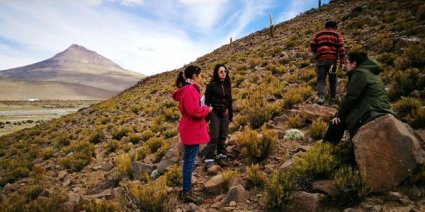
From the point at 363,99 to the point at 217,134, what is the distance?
2.79 metres

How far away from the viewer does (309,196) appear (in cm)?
421

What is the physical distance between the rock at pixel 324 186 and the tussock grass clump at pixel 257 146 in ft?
5.26

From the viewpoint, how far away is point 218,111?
6.23 metres

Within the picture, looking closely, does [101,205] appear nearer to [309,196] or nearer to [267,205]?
[267,205]

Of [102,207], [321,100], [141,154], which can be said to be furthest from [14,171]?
[321,100]

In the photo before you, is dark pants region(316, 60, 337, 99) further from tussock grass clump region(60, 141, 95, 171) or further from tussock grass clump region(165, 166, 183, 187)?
tussock grass clump region(60, 141, 95, 171)

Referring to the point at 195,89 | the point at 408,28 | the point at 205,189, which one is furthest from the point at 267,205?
the point at 408,28

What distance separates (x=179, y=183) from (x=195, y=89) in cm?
206

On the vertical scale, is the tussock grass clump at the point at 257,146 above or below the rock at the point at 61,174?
above

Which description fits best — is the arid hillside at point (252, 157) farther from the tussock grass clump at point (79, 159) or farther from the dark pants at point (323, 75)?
the dark pants at point (323, 75)

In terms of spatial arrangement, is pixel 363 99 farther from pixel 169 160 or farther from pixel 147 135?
pixel 147 135

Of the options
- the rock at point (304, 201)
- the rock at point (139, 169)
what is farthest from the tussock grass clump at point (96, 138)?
the rock at point (304, 201)

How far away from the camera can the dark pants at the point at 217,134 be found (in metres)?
6.21

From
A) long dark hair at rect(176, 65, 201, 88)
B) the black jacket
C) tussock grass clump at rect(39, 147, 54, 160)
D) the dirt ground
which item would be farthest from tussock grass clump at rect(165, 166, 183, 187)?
the dirt ground
